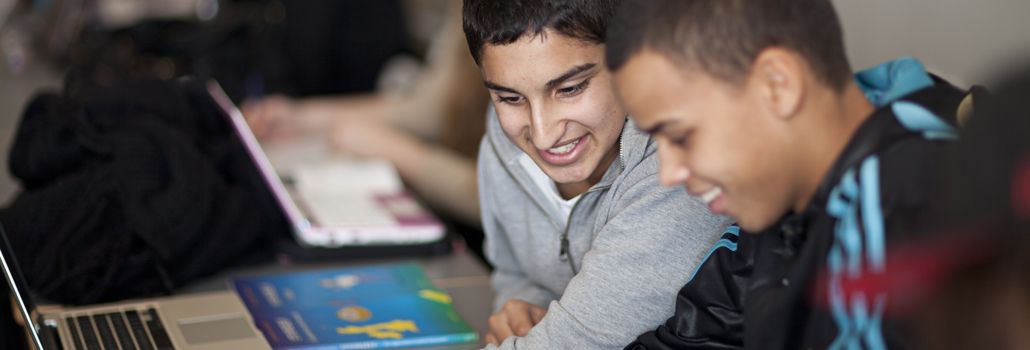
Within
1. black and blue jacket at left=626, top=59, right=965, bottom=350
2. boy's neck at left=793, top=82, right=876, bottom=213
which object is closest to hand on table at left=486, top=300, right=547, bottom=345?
black and blue jacket at left=626, top=59, right=965, bottom=350

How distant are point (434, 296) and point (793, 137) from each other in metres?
0.79

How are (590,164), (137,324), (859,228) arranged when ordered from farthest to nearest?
(137,324) < (590,164) < (859,228)

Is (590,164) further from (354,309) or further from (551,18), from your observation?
(354,309)

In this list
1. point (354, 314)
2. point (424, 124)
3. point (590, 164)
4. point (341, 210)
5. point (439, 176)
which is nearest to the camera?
point (590, 164)

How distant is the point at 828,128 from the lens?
94cm

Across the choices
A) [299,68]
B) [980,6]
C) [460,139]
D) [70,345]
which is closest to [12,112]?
[299,68]

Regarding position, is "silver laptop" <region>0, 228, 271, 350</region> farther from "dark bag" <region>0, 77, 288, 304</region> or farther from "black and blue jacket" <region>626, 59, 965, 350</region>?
"black and blue jacket" <region>626, 59, 965, 350</region>

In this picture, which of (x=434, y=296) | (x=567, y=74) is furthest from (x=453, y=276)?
(x=567, y=74)

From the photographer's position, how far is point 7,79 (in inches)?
116

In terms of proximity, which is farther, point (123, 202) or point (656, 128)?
point (123, 202)

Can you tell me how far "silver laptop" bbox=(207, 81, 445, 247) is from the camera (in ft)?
5.90

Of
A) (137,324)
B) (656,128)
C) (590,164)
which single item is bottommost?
(137,324)

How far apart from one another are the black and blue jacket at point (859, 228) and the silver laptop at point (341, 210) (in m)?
0.87

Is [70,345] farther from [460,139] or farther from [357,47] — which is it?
[357,47]
